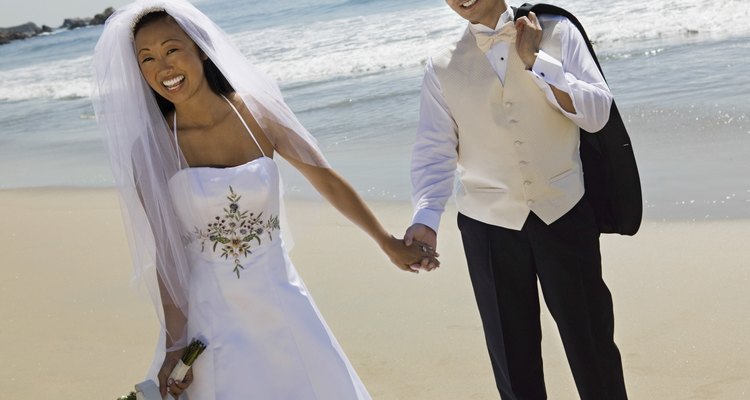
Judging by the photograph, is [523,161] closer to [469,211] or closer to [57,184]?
[469,211]

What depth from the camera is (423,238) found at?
3.74 meters

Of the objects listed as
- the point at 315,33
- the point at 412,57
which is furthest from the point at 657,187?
the point at 315,33

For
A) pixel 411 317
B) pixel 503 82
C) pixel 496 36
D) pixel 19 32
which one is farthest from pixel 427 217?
pixel 19 32

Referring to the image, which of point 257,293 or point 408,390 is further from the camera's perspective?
point 408,390

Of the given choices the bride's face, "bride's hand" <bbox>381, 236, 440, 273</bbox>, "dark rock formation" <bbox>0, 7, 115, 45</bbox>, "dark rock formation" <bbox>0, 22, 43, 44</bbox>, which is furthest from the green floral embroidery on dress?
"dark rock formation" <bbox>0, 7, 115, 45</bbox>

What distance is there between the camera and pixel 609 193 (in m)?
3.42

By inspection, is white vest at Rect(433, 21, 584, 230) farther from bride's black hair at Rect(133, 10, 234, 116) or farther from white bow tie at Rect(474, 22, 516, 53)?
bride's black hair at Rect(133, 10, 234, 116)

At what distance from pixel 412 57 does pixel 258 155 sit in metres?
13.2

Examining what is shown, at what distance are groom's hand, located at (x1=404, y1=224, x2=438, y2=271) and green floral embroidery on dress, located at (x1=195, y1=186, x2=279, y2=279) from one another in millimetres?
596

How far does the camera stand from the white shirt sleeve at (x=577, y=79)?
319 centimetres

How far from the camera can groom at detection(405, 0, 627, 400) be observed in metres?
3.34

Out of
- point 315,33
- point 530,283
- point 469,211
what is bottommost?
point 315,33

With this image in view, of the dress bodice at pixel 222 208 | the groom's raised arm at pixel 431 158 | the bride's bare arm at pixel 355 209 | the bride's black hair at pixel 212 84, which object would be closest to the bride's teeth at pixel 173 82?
the bride's black hair at pixel 212 84

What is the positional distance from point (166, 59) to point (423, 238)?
1.06m
